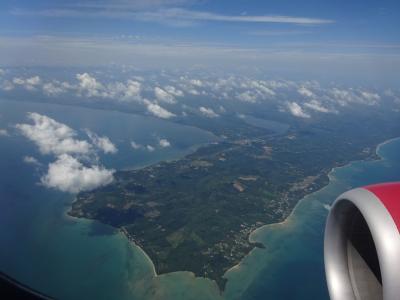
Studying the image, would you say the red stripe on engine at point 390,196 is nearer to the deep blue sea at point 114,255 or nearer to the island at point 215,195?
the deep blue sea at point 114,255

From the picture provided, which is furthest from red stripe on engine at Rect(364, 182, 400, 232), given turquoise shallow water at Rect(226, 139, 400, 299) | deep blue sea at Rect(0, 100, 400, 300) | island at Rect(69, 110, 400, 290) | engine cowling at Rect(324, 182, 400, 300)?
island at Rect(69, 110, 400, 290)

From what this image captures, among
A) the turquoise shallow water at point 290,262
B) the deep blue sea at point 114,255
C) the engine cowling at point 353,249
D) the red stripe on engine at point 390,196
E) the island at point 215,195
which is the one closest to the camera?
the red stripe on engine at point 390,196

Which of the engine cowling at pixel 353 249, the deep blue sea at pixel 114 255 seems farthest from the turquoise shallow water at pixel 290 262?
the engine cowling at pixel 353 249

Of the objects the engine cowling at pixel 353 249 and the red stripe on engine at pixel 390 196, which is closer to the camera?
the red stripe on engine at pixel 390 196

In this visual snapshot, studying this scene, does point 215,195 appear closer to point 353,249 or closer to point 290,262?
point 290,262

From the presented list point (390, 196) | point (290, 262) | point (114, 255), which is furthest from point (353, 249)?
point (114, 255)

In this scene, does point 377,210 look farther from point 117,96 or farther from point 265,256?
point 117,96

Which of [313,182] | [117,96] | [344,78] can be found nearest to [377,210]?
[313,182]
